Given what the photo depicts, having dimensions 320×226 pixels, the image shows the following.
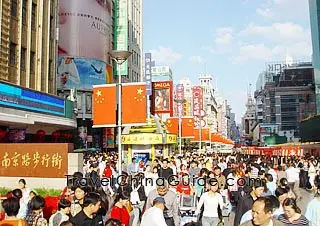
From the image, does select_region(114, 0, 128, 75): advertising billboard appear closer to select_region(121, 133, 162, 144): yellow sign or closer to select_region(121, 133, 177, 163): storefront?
select_region(121, 133, 177, 163): storefront

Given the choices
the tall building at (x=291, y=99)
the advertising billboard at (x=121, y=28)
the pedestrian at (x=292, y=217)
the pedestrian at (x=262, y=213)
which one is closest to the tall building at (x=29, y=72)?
the pedestrian at (x=292, y=217)

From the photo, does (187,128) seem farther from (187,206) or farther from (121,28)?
(187,206)

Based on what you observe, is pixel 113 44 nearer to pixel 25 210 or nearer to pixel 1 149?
pixel 1 149

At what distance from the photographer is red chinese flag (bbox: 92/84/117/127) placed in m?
15.3

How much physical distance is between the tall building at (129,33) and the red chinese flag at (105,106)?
123 feet

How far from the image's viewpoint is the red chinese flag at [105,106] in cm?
1529

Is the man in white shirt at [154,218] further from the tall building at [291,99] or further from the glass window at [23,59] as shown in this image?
the tall building at [291,99]

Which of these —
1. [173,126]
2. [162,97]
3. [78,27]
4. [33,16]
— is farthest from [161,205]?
[162,97]

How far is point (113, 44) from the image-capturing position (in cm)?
5709

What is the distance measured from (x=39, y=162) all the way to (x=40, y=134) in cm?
1560

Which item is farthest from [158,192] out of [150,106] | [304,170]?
[150,106]

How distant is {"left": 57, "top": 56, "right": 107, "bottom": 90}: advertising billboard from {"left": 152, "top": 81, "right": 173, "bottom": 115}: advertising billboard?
14.6 m

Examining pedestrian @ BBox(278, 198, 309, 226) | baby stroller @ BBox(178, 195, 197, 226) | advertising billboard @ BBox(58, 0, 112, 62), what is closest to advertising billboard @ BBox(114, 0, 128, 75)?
advertising billboard @ BBox(58, 0, 112, 62)

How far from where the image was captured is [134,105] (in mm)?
15539
